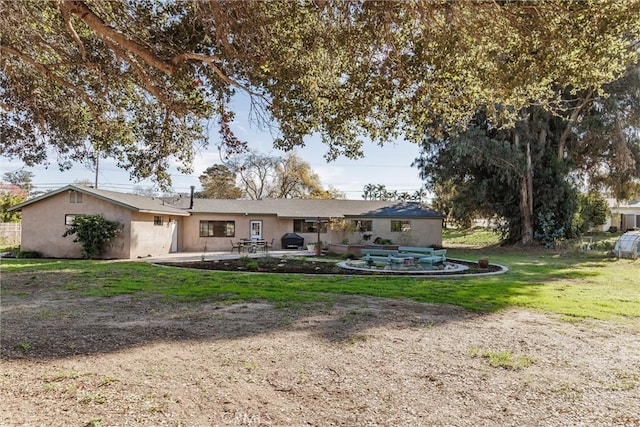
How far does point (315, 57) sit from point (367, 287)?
5492 mm

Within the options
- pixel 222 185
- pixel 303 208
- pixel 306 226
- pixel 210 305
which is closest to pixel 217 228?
pixel 306 226

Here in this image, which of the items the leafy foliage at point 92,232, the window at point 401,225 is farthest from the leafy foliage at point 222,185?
the leafy foliage at point 92,232

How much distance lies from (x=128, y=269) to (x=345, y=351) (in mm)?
11315

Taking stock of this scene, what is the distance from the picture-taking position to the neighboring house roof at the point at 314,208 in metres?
25.8

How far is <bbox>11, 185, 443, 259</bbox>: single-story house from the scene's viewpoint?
776 inches

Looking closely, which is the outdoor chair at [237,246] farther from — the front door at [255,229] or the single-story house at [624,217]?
the single-story house at [624,217]

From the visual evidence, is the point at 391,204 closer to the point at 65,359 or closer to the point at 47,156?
the point at 47,156

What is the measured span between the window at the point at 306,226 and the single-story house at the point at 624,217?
3170 centimetres

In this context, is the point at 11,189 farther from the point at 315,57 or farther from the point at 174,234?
the point at 315,57

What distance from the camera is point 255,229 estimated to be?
2622cm

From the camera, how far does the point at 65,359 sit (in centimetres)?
449

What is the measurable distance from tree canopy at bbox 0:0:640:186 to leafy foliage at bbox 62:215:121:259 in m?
9.44

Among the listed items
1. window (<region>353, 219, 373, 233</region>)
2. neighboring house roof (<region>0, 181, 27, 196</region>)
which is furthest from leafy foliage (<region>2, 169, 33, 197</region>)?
window (<region>353, 219, 373, 233</region>)

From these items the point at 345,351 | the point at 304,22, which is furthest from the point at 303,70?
the point at 345,351
